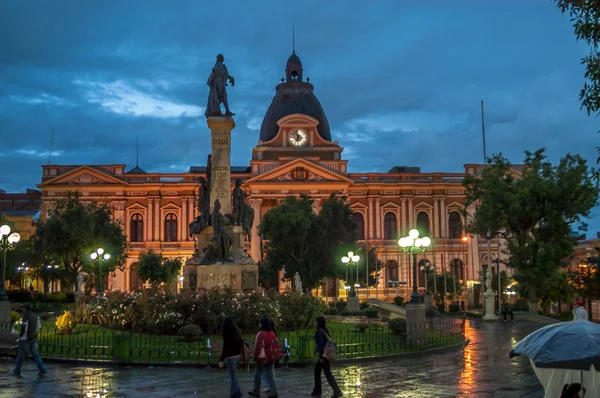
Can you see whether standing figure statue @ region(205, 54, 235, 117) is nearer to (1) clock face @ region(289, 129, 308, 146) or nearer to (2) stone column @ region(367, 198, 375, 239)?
(1) clock face @ region(289, 129, 308, 146)

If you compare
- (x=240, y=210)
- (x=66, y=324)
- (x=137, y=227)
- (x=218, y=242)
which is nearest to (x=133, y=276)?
(x=137, y=227)

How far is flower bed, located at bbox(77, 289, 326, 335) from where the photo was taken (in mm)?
20484

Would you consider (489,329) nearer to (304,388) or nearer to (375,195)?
(304,388)

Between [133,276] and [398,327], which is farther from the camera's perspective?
[133,276]

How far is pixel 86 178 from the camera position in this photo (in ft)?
217

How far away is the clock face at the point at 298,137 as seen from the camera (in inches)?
2687

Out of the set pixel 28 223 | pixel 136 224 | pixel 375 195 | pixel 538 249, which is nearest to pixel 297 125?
pixel 375 195

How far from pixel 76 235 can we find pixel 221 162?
24986 mm

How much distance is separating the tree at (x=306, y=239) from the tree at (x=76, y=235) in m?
11.1

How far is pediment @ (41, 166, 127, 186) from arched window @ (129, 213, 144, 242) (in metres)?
3.89

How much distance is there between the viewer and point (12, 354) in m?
18.3

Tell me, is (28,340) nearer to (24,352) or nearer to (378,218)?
(24,352)

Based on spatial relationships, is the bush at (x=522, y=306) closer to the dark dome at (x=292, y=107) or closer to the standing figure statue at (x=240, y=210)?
the standing figure statue at (x=240, y=210)

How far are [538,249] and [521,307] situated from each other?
6.62 metres
